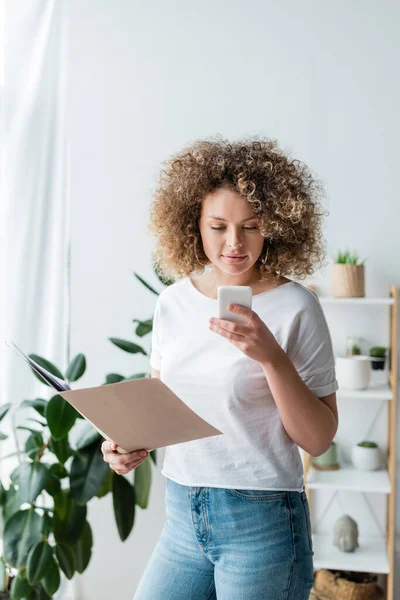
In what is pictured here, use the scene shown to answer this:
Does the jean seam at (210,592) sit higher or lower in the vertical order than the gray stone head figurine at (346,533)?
higher

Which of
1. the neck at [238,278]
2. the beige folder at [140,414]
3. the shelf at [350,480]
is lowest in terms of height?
the shelf at [350,480]

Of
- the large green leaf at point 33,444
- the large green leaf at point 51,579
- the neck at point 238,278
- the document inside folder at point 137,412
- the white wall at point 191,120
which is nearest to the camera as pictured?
the document inside folder at point 137,412

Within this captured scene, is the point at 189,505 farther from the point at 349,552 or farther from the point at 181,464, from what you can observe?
the point at 349,552

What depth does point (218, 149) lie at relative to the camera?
4.28ft

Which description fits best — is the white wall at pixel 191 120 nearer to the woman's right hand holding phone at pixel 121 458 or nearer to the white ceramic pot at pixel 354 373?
the white ceramic pot at pixel 354 373

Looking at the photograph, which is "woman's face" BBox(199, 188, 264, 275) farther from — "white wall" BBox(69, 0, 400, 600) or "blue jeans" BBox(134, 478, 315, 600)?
"white wall" BBox(69, 0, 400, 600)

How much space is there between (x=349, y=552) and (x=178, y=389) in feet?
5.48

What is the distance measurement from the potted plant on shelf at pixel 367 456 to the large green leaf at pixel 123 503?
92 centimetres

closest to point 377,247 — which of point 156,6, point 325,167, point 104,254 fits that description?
point 325,167

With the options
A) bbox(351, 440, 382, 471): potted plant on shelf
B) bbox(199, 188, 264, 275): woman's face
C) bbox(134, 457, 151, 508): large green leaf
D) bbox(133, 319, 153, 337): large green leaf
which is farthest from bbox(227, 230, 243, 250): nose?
bbox(351, 440, 382, 471): potted plant on shelf

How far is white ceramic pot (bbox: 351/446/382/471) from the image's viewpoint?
2.66 m

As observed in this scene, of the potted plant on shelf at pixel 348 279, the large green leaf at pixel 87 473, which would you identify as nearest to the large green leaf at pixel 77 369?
the large green leaf at pixel 87 473

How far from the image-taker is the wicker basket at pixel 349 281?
8.46 feet

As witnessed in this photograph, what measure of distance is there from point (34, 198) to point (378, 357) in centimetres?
146
